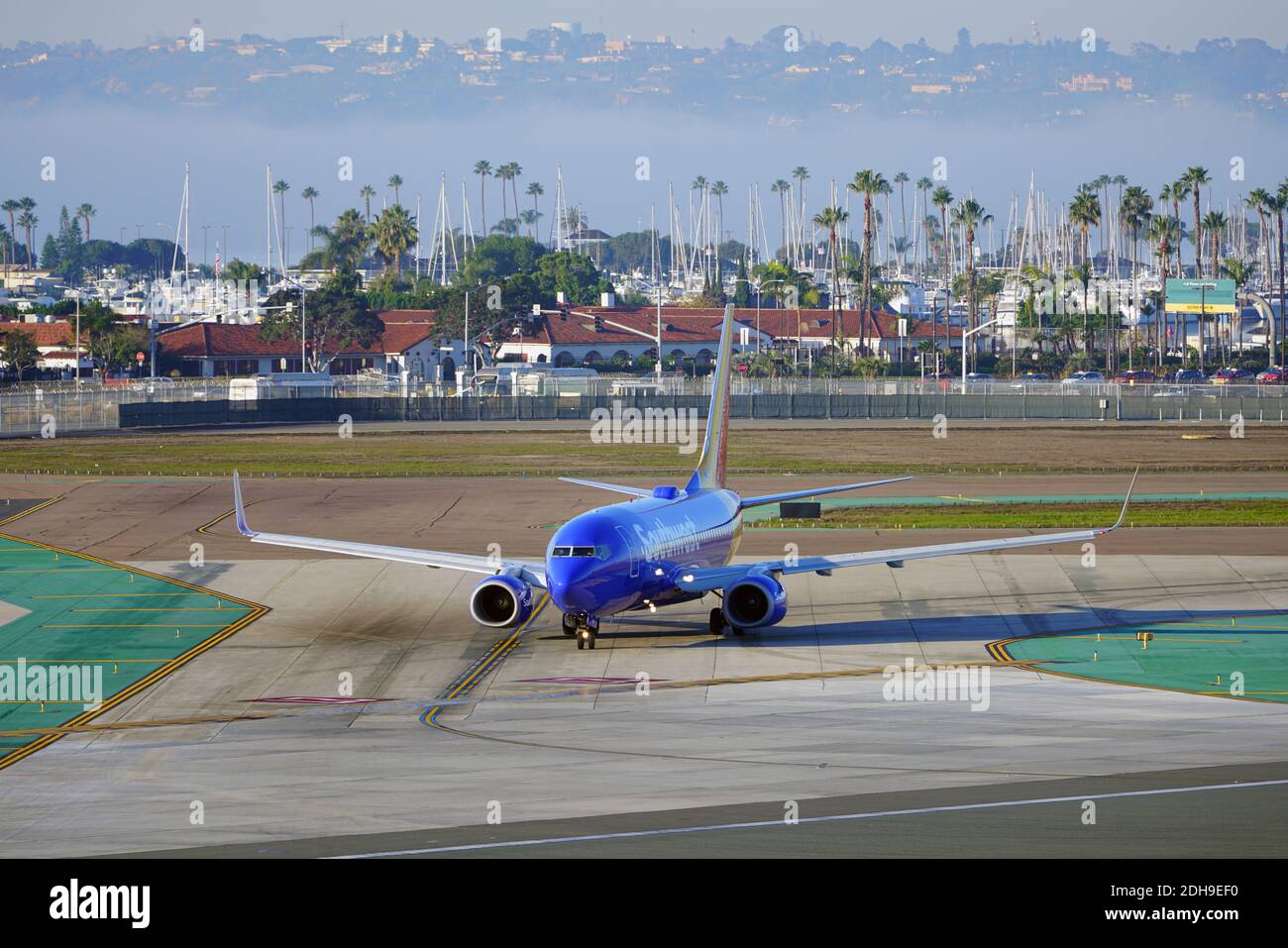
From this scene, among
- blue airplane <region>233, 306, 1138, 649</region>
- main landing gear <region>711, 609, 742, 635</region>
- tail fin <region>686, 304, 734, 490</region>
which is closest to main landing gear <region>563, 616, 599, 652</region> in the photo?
blue airplane <region>233, 306, 1138, 649</region>

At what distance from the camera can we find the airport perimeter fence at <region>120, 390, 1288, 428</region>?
14425 centimetres

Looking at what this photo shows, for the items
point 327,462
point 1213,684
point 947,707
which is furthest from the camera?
point 327,462

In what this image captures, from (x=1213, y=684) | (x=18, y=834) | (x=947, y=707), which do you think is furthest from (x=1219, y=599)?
(x=18, y=834)

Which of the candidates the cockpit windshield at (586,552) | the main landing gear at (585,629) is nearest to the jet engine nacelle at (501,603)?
the main landing gear at (585,629)

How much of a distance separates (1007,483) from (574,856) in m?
69.2

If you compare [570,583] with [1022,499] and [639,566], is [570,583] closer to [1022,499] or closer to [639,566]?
[639,566]

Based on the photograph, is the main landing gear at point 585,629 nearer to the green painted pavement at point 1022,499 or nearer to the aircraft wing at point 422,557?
the aircraft wing at point 422,557

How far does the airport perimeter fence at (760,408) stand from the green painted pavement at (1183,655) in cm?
9980

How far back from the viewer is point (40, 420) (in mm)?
135375

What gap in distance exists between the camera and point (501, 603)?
42.8 m


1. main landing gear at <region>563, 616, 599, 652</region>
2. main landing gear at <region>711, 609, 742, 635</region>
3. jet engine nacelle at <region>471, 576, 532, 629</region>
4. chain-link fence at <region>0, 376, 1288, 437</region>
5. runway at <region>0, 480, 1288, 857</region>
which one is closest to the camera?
runway at <region>0, 480, 1288, 857</region>

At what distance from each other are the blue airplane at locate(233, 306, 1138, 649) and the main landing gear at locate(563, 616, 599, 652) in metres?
0.04

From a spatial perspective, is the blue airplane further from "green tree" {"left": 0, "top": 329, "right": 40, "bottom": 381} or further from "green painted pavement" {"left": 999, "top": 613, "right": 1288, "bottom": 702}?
"green tree" {"left": 0, "top": 329, "right": 40, "bottom": 381}
